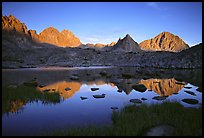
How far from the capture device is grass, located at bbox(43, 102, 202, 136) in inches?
392

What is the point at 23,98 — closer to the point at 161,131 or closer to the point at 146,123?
the point at 146,123

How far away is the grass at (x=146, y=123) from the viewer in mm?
9961

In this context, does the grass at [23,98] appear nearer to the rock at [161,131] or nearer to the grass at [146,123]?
the grass at [146,123]

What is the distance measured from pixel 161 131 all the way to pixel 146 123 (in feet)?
5.74

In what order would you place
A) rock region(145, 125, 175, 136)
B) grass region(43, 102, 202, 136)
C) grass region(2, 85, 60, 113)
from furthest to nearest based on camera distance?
grass region(2, 85, 60, 113) → grass region(43, 102, 202, 136) → rock region(145, 125, 175, 136)

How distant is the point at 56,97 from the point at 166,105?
11929mm

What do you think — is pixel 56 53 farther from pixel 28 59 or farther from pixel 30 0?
pixel 30 0

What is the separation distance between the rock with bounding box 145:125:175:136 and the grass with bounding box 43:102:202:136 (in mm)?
262

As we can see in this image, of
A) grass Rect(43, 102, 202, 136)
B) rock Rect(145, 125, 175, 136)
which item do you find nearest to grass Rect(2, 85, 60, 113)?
grass Rect(43, 102, 202, 136)

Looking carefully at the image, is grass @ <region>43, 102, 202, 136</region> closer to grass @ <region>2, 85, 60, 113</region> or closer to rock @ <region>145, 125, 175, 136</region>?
rock @ <region>145, 125, 175, 136</region>

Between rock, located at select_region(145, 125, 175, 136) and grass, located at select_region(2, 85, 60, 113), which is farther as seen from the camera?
grass, located at select_region(2, 85, 60, 113)

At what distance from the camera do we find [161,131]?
30.8 ft

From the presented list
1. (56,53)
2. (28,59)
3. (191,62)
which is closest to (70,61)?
(56,53)

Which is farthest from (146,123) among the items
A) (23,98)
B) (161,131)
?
(23,98)
